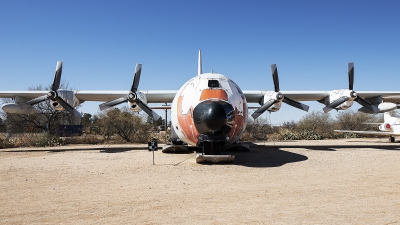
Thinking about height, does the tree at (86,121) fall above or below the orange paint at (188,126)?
above

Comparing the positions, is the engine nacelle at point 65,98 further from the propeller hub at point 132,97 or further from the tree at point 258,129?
the tree at point 258,129

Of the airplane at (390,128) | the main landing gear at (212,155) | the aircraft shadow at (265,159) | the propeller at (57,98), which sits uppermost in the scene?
the propeller at (57,98)

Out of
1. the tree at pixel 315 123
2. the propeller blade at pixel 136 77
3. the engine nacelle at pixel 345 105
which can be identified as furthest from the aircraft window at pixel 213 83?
the tree at pixel 315 123

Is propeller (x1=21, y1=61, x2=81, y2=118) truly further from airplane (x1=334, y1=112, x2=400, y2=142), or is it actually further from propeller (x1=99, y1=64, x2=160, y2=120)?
airplane (x1=334, y1=112, x2=400, y2=142)

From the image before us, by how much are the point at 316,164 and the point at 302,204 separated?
254 inches

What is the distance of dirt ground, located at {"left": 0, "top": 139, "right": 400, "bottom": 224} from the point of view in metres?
5.30

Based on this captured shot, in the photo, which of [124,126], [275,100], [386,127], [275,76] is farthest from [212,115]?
[386,127]

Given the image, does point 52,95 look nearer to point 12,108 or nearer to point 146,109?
point 12,108

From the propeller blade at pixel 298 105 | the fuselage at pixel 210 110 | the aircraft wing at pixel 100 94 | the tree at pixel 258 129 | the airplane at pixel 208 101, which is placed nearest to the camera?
the fuselage at pixel 210 110

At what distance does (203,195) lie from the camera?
276 inches

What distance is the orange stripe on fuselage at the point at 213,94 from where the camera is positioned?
1204 cm

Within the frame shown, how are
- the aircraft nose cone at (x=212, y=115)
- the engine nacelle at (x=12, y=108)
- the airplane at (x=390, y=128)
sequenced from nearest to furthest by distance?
the aircraft nose cone at (x=212, y=115), the engine nacelle at (x=12, y=108), the airplane at (x=390, y=128)

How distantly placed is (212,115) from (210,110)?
0.84 feet

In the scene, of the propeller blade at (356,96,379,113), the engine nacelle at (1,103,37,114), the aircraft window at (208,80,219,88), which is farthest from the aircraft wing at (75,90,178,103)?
the propeller blade at (356,96,379,113)
